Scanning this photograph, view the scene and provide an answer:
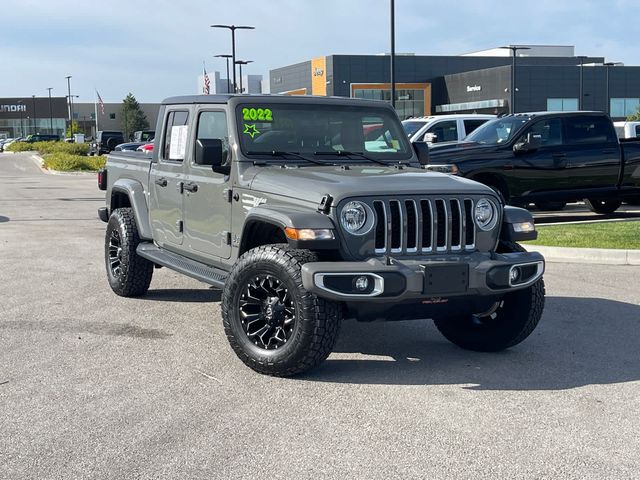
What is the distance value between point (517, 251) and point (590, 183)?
978cm

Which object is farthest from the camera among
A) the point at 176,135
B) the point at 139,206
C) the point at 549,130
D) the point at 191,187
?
the point at 549,130

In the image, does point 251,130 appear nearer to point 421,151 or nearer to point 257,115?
point 257,115

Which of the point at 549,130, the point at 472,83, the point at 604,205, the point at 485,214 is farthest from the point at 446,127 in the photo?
the point at 472,83

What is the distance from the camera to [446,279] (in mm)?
A: 5527

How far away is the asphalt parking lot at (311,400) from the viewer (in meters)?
4.32

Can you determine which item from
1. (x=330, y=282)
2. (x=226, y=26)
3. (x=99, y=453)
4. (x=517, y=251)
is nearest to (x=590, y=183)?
(x=517, y=251)

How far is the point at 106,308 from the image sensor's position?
8.14 meters

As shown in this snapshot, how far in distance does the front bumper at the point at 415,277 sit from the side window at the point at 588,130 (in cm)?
1018

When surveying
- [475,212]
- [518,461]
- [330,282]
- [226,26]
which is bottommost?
[518,461]

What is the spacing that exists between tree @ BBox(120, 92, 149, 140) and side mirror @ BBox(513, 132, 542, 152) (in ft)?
323

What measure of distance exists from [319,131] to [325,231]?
1768 mm

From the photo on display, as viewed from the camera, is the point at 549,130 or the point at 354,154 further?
the point at 549,130

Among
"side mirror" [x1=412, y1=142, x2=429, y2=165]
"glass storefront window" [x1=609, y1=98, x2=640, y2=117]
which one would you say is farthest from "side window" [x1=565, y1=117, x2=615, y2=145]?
"glass storefront window" [x1=609, y1=98, x2=640, y2=117]

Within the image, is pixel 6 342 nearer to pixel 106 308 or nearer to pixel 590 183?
pixel 106 308
